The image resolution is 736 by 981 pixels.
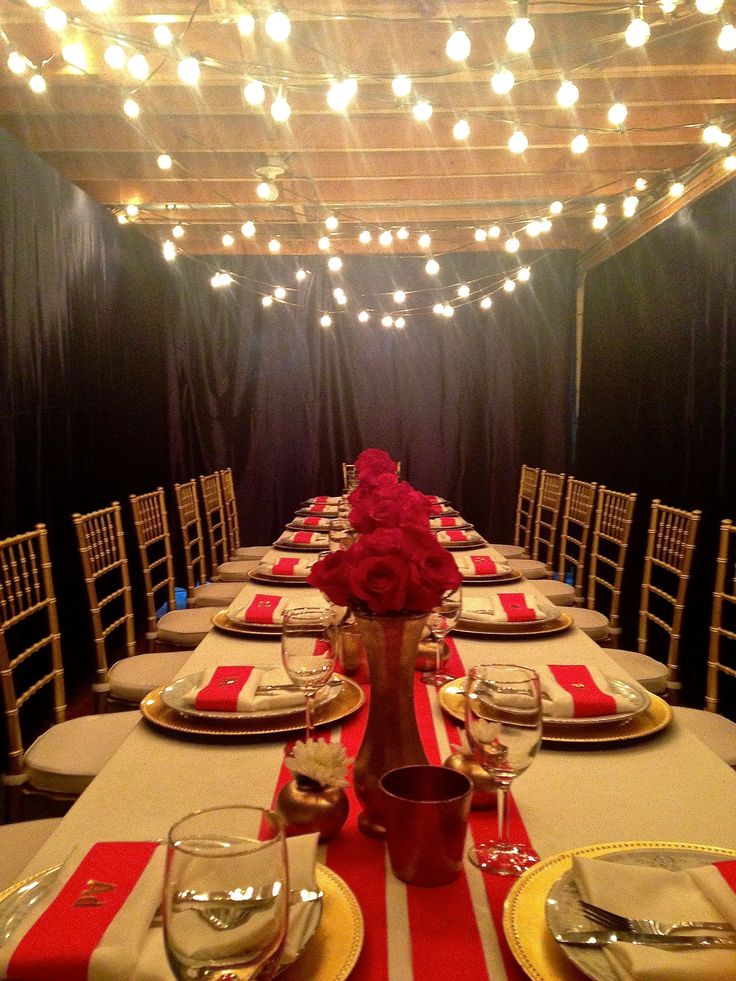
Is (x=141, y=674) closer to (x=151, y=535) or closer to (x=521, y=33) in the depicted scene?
(x=151, y=535)

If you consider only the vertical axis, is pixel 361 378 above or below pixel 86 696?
above

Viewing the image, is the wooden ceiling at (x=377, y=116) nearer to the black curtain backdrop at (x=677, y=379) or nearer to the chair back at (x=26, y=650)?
the black curtain backdrop at (x=677, y=379)

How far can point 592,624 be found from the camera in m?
2.84

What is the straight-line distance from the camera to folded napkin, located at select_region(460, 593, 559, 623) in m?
1.83

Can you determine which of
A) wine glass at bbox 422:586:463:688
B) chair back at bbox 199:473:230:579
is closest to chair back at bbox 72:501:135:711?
chair back at bbox 199:473:230:579

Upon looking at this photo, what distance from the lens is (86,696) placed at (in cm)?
417

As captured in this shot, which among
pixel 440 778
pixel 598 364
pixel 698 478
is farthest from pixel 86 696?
pixel 598 364

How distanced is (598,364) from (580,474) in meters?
0.98

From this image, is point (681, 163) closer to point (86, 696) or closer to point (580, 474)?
point (580, 474)

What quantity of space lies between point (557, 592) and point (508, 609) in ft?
5.10

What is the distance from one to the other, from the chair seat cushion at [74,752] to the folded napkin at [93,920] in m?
0.94

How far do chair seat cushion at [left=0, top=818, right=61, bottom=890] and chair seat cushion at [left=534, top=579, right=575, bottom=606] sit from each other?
84.6 inches

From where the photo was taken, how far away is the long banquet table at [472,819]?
75 cm

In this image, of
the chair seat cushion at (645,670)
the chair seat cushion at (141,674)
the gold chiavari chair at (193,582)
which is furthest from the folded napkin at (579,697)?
the gold chiavari chair at (193,582)
